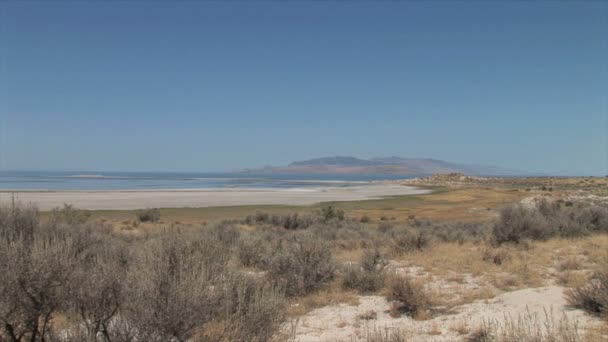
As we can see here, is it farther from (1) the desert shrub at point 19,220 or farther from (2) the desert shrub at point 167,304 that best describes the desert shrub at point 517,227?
(1) the desert shrub at point 19,220

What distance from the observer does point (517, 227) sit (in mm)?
14516

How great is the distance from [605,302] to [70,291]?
25.0ft

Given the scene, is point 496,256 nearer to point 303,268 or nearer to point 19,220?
point 303,268

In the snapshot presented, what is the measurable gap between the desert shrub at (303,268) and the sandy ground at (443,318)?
1.13 metres

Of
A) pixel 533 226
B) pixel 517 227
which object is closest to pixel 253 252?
pixel 517 227

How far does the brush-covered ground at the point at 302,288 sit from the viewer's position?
13.3ft

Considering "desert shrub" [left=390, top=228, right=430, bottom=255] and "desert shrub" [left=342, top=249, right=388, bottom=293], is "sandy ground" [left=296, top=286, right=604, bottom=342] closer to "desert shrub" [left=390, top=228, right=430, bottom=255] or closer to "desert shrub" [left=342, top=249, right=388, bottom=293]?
"desert shrub" [left=342, top=249, right=388, bottom=293]

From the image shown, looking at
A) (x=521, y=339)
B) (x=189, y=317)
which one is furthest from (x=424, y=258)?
(x=189, y=317)

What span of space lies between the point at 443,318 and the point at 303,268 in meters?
3.28

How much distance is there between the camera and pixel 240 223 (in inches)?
1006

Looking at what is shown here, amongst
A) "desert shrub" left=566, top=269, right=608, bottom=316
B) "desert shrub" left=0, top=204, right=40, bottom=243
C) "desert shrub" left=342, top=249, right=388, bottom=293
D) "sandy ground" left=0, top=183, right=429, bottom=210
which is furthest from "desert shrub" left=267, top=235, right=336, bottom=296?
"sandy ground" left=0, top=183, right=429, bottom=210

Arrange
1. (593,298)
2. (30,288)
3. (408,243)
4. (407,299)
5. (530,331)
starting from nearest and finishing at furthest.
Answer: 1. (30,288)
2. (530,331)
3. (593,298)
4. (407,299)
5. (408,243)

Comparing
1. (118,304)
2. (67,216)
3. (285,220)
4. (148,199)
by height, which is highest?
(118,304)

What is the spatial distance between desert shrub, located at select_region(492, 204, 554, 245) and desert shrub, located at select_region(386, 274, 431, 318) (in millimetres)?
8450
